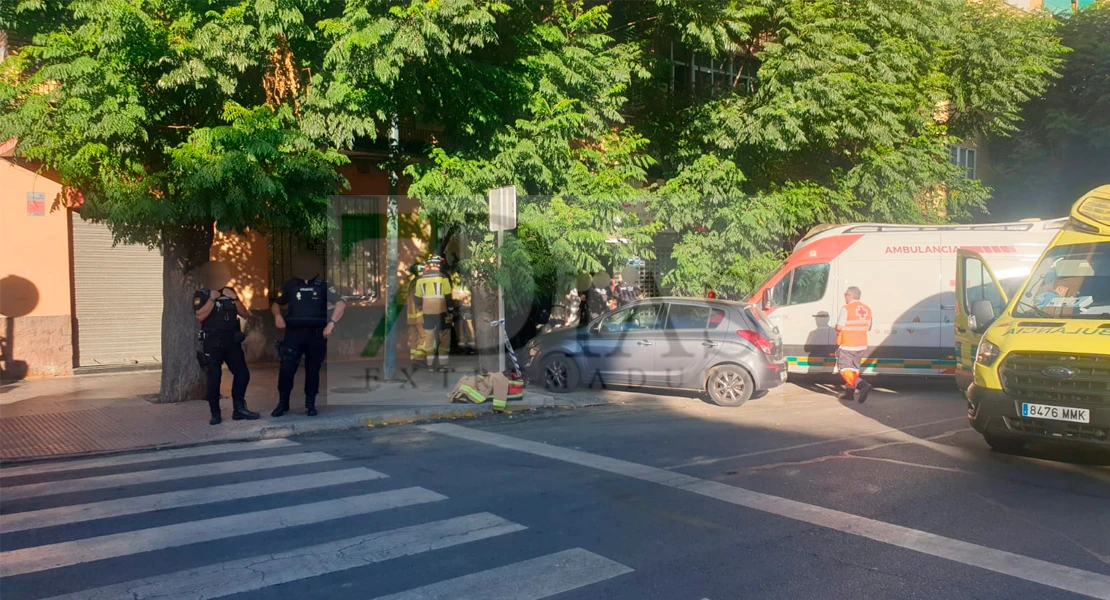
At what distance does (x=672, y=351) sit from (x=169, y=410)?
680 centimetres

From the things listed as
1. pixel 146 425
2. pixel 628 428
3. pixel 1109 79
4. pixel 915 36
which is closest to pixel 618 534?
pixel 628 428

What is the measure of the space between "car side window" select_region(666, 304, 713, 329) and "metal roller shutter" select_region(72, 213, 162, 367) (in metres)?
8.95

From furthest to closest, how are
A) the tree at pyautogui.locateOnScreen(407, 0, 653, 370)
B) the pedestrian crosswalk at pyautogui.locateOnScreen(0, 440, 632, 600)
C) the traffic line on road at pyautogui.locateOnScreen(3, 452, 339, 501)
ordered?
the tree at pyautogui.locateOnScreen(407, 0, 653, 370) < the traffic line on road at pyautogui.locateOnScreen(3, 452, 339, 501) < the pedestrian crosswalk at pyautogui.locateOnScreen(0, 440, 632, 600)

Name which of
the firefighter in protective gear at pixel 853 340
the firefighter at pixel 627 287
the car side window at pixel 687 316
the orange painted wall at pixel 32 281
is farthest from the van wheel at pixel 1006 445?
the orange painted wall at pixel 32 281

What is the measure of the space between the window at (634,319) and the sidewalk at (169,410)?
3.84 feet

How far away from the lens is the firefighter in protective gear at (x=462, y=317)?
680 inches

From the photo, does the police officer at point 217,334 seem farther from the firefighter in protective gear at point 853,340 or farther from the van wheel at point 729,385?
the firefighter in protective gear at point 853,340

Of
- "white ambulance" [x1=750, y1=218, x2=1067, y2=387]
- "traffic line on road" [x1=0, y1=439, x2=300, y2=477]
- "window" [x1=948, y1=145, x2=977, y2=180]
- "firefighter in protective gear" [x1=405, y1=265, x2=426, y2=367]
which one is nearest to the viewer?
"traffic line on road" [x1=0, y1=439, x2=300, y2=477]

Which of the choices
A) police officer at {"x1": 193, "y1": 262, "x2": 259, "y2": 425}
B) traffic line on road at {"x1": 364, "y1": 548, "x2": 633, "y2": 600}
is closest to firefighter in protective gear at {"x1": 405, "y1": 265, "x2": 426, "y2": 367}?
police officer at {"x1": 193, "y1": 262, "x2": 259, "y2": 425}

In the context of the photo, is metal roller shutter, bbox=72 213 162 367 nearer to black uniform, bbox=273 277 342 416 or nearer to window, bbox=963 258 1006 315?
black uniform, bbox=273 277 342 416

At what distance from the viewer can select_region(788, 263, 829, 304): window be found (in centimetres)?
1466

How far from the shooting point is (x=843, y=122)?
52.3 ft

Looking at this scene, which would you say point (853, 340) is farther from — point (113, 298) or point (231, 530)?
point (113, 298)

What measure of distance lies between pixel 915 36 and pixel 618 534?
1532 cm
